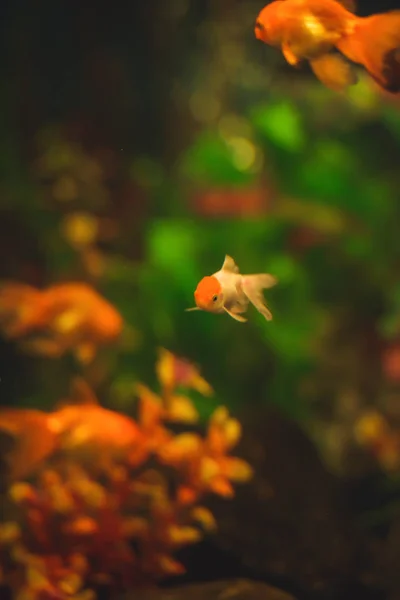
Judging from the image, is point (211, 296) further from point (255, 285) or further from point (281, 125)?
point (281, 125)

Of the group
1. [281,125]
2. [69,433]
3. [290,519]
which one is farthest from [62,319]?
[281,125]

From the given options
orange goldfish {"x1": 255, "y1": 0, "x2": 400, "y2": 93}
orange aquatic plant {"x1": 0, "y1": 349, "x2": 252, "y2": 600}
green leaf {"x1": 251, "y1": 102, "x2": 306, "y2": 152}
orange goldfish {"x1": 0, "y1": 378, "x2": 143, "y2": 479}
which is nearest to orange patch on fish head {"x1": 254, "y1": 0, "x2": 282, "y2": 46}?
orange goldfish {"x1": 255, "y1": 0, "x2": 400, "y2": 93}

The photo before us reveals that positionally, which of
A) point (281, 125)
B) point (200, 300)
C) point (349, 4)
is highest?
point (349, 4)

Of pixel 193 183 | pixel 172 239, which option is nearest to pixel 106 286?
pixel 172 239

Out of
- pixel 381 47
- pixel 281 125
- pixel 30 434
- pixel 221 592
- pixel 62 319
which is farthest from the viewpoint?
pixel 281 125

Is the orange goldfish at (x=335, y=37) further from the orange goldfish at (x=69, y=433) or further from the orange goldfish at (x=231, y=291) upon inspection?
the orange goldfish at (x=69, y=433)

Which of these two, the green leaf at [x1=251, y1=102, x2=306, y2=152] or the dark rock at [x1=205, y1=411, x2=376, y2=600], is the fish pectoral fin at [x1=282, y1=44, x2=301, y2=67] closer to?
the dark rock at [x1=205, y1=411, x2=376, y2=600]

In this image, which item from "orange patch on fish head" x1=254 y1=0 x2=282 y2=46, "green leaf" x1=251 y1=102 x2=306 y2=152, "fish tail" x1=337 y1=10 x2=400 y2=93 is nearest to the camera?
"fish tail" x1=337 y1=10 x2=400 y2=93
